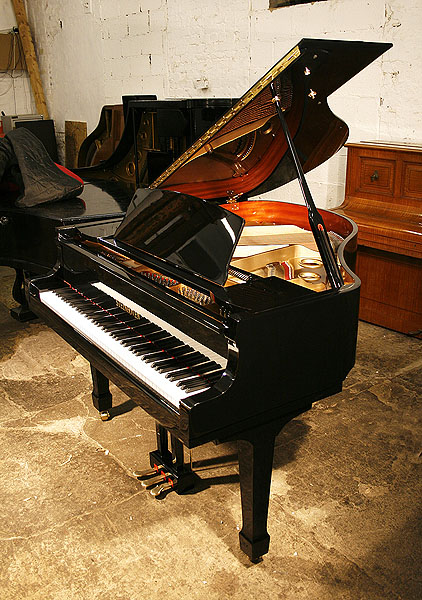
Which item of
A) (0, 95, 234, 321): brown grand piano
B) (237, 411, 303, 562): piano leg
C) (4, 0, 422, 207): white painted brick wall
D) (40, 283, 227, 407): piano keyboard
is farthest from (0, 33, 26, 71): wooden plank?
(237, 411, 303, 562): piano leg

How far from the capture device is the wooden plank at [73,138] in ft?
23.7

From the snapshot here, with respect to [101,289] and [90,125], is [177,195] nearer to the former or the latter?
[101,289]

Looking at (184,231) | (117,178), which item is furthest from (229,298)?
(117,178)

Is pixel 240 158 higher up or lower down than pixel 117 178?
higher up

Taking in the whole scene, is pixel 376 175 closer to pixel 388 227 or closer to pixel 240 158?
pixel 388 227

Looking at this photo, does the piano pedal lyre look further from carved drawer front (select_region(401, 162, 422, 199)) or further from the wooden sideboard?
carved drawer front (select_region(401, 162, 422, 199))

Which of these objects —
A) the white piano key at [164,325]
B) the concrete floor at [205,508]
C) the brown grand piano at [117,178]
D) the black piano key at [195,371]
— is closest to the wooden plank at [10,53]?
the brown grand piano at [117,178]

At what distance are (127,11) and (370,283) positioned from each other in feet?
13.3

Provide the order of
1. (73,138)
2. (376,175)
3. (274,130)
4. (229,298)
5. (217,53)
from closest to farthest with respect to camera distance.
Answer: (229,298), (274,130), (376,175), (217,53), (73,138)

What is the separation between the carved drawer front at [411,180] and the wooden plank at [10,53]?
19.8 ft

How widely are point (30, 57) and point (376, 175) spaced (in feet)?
19.1

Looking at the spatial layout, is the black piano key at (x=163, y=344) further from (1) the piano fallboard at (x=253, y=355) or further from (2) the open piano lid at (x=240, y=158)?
(2) the open piano lid at (x=240, y=158)

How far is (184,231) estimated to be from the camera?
1.98m

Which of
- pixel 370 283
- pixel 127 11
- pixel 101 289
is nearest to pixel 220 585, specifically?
pixel 101 289
